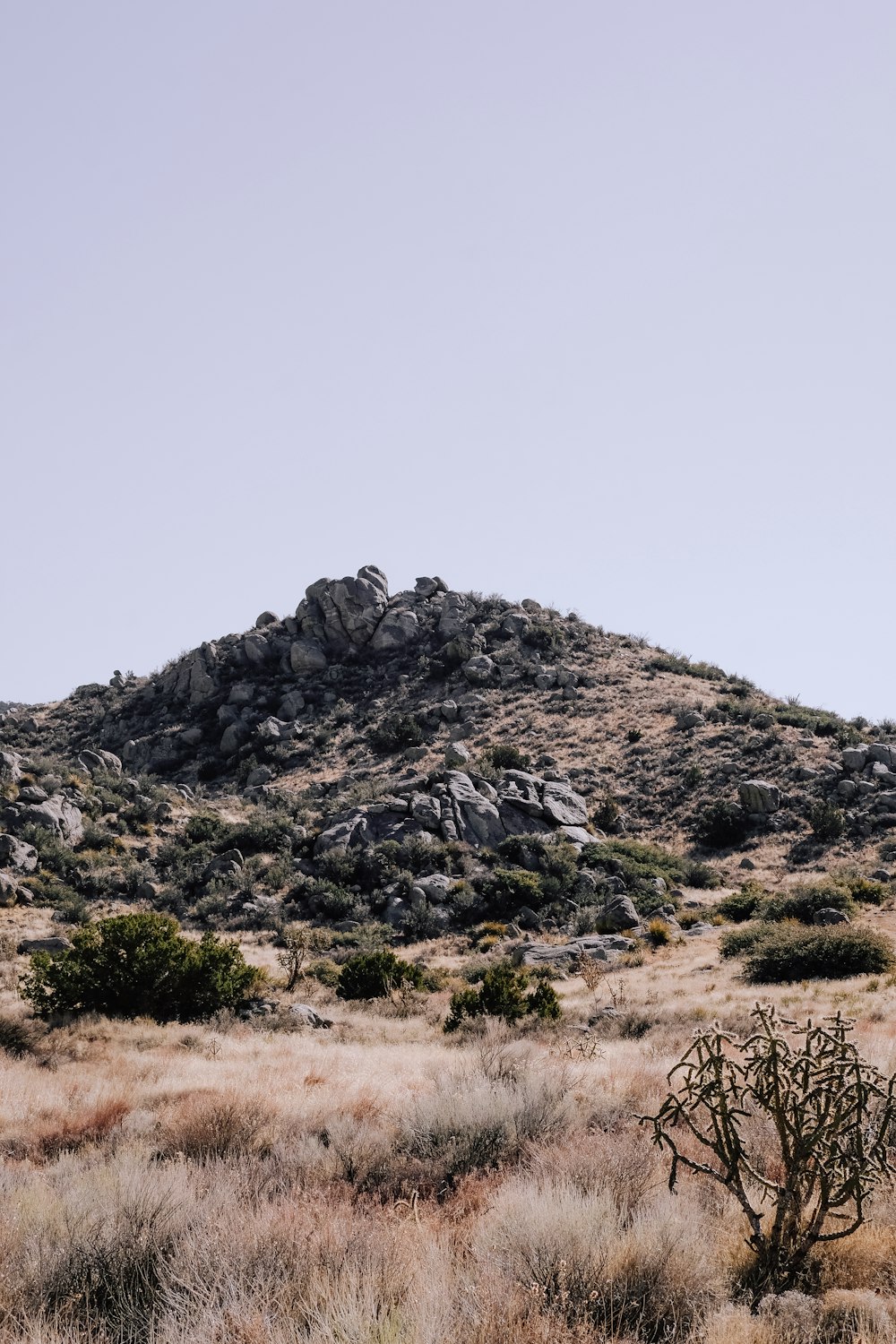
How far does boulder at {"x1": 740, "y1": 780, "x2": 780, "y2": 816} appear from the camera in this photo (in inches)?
1495

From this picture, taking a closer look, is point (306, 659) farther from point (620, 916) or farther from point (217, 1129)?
point (217, 1129)

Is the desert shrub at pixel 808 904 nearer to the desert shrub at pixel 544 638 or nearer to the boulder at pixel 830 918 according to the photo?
the boulder at pixel 830 918

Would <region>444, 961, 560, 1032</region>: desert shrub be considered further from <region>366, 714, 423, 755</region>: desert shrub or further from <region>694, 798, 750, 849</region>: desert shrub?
<region>366, 714, 423, 755</region>: desert shrub

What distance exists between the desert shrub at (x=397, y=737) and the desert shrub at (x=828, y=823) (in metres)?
22.0

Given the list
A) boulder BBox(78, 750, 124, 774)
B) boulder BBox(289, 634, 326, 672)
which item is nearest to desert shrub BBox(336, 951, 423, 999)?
boulder BBox(78, 750, 124, 774)

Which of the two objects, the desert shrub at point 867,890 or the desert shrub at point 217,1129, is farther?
the desert shrub at point 867,890

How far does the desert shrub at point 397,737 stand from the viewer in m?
48.5

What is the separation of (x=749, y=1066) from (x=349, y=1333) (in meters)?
2.77

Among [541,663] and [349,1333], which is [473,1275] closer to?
[349,1333]

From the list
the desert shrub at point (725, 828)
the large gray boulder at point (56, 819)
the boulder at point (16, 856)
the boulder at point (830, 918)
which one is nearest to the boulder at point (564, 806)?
the desert shrub at point (725, 828)

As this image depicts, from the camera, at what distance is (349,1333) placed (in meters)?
3.72

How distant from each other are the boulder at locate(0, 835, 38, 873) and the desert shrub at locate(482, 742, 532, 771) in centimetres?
2190

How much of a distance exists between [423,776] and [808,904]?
757 inches

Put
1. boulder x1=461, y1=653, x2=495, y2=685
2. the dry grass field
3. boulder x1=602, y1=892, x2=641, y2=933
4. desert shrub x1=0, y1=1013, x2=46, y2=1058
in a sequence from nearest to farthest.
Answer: the dry grass field → desert shrub x1=0, y1=1013, x2=46, y2=1058 → boulder x1=602, y1=892, x2=641, y2=933 → boulder x1=461, y1=653, x2=495, y2=685
